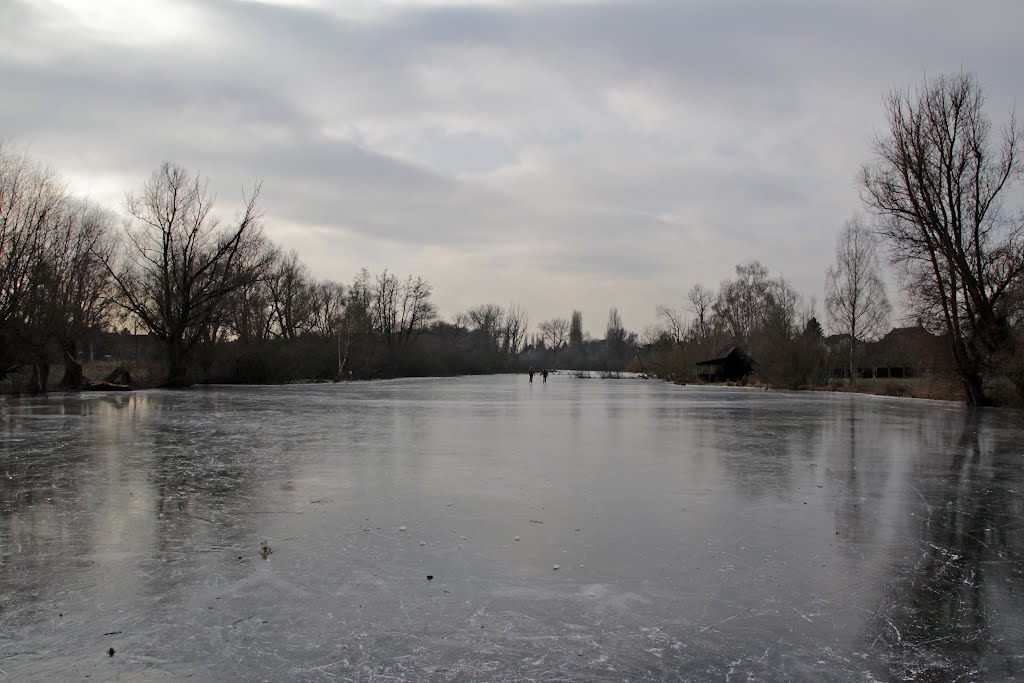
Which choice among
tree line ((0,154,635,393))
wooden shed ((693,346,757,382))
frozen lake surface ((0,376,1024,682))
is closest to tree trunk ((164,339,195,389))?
tree line ((0,154,635,393))

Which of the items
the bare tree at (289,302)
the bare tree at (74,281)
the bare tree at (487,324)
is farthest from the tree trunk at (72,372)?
the bare tree at (487,324)

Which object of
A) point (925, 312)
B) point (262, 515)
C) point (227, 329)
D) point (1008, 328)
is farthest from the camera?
point (227, 329)

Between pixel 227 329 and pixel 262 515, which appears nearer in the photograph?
pixel 262 515

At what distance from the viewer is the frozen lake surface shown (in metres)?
3.43

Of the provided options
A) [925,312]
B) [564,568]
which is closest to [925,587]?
[564,568]

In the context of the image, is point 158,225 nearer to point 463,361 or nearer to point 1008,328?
point 1008,328

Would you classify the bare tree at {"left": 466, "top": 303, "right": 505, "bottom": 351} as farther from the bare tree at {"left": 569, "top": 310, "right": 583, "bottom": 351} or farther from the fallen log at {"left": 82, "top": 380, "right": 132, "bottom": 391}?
the fallen log at {"left": 82, "top": 380, "right": 132, "bottom": 391}

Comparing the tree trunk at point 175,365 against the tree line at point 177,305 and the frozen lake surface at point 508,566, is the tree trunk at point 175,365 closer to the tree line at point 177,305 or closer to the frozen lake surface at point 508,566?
the tree line at point 177,305

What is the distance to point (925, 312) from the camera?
2778 cm

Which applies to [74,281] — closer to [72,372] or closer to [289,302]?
[72,372]

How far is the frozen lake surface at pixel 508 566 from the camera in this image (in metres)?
3.43

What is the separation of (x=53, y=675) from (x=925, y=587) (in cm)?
519

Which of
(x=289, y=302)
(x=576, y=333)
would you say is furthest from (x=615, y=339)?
(x=289, y=302)

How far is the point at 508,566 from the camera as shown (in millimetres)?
4910
